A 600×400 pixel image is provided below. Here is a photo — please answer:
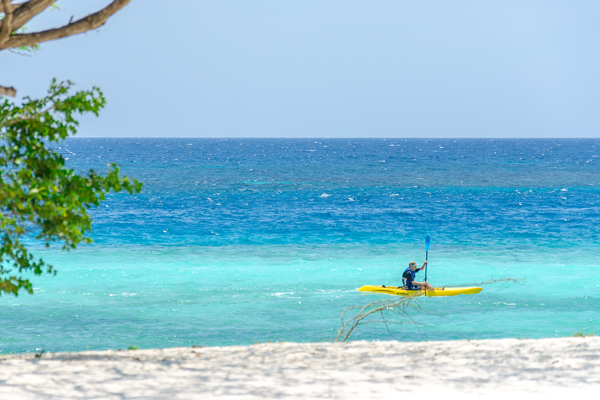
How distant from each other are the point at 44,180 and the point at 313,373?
4110 millimetres

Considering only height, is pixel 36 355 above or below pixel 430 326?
above

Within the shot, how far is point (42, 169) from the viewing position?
7246 millimetres

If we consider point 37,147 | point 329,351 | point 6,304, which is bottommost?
point 6,304

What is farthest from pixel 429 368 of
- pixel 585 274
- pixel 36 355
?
pixel 585 274

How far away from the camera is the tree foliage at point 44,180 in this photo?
6.88 meters

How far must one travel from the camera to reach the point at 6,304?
1734 cm

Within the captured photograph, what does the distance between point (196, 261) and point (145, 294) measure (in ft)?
20.1

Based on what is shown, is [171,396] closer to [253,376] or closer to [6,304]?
[253,376]
